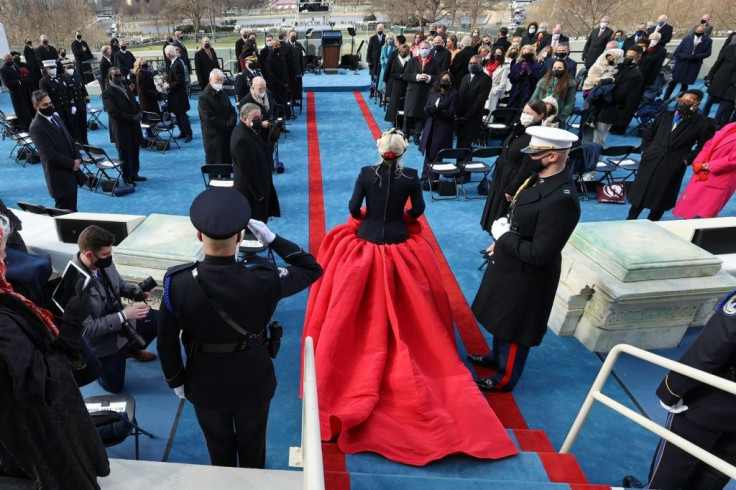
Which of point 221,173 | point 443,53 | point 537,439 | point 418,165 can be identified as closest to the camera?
point 537,439

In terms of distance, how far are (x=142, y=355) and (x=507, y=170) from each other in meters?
4.11

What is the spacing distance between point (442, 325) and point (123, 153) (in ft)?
21.0

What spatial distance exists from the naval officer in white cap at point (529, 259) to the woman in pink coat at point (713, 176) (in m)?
3.30

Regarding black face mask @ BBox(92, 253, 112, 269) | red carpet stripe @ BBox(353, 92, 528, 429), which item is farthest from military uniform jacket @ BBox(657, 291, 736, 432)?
black face mask @ BBox(92, 253, 112, 269)

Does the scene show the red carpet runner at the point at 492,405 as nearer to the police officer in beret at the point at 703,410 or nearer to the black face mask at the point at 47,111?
the police officer in beret at the point at 703,410

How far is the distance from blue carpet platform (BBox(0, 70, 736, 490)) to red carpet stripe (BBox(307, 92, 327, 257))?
8 cm

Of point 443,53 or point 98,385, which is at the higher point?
point 443,53

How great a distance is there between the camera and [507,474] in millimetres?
2545

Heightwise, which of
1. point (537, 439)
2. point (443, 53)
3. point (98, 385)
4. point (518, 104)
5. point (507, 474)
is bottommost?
point (98, 385)

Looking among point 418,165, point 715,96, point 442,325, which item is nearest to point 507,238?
point 442,325

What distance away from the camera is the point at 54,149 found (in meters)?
5.36

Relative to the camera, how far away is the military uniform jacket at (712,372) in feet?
7.03

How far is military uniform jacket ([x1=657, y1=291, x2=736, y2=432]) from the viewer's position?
2.14 meters

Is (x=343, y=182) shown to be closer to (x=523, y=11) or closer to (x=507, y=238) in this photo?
(x=507, y=238)
